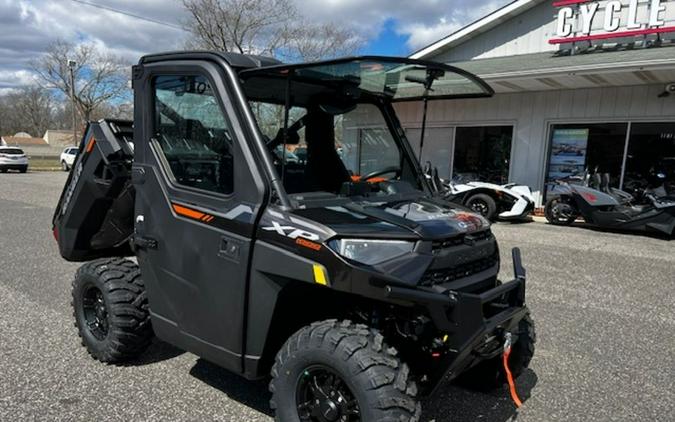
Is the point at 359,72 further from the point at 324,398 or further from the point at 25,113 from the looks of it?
the point at 25,113

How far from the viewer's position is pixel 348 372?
2285mm

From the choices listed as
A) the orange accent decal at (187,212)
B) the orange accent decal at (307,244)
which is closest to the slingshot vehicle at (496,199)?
the orange accent decal at (187,212)

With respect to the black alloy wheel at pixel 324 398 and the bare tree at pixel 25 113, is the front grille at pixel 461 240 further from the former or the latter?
the bare tree at pixel 25 113

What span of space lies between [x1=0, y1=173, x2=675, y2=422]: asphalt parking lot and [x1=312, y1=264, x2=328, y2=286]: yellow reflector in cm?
116

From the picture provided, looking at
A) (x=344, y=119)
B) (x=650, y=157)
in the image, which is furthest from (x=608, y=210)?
(x=344, y=119)

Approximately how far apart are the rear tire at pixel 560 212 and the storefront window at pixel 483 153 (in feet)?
9.60

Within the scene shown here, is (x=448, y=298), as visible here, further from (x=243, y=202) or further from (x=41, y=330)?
(x=41, y=330)

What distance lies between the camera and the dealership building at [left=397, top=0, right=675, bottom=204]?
1135 centimetres

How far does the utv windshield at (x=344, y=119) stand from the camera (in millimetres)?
2811

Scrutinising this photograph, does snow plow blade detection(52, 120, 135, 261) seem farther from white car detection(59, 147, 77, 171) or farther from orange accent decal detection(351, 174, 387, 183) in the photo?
white car detection(59, 147, 77, 171)

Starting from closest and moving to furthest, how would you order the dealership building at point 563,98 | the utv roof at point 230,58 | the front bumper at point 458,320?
the front bumper at point 458,320, the utv roof at point 230,58, the dealership building at point 563,98

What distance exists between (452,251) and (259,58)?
5.11 feet

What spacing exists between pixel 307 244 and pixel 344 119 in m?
1.48

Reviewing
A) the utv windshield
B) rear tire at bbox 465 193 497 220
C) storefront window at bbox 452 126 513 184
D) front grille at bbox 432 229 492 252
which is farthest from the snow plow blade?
storefront window at bbox 452 126 513 184
